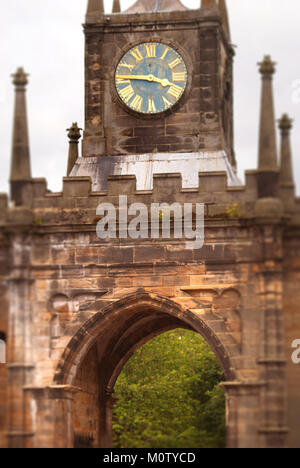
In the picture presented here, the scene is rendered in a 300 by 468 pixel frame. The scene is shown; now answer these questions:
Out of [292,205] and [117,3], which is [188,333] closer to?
[117,3]

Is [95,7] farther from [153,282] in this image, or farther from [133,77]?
[153,282]

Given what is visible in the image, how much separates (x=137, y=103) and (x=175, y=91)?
1097 millimetres

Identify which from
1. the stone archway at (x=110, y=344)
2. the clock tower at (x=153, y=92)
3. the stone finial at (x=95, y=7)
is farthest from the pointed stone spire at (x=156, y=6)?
the stone archway at (x=110, y=344)

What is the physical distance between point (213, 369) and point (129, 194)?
18.3 m

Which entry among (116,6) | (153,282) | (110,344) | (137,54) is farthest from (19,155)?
(116,6)

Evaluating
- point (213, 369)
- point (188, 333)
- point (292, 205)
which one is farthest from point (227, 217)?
point (188, 333)

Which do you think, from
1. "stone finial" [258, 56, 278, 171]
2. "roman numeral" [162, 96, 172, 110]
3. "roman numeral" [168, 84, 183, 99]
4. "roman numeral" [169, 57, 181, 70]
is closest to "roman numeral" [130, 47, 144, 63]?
"roman numeral" [169, 57, 181, 70]

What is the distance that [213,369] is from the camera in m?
53.4

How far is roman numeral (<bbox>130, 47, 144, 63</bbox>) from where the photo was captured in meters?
39.2

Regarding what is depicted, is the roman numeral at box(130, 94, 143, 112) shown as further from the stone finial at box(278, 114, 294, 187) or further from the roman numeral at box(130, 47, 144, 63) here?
the stone finial at box(278, 114, 294, 187)

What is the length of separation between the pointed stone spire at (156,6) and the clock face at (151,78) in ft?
4.29

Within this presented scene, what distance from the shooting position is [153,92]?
128 ft

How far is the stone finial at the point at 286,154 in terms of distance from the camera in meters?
36.6

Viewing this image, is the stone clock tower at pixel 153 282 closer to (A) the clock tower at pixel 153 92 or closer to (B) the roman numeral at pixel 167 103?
(A) the clock tower at pixel 153 92
